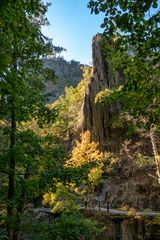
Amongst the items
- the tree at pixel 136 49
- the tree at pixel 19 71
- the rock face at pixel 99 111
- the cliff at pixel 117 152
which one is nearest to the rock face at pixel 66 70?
the cliff at pixel 117 152

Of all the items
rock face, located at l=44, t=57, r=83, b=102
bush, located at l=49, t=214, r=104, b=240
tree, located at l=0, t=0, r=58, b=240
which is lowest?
bush, located at l=49, t=214, r=104, b=240

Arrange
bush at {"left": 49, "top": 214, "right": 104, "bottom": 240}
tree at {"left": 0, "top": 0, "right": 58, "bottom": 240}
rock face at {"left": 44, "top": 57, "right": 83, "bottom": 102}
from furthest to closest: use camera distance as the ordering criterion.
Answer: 1. rock face at {"left": 44, "top": 57, "right": 83, "bottom": 102}
2. bush at {"left": 49, "top": 214, "right": 104, "bottom": 240}
3. tree at {"left": 0, "top": 0, "right": 58, "bottom": 240}

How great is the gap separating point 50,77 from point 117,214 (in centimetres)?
1580

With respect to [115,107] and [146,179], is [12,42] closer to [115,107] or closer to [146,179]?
[146,179]

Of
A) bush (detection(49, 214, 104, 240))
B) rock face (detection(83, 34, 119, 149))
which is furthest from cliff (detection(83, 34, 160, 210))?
bush (detection(49, 214, 104, 240))

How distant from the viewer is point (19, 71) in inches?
240

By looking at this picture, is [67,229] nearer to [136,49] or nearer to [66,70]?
[136,49]

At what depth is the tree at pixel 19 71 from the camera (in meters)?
3.88

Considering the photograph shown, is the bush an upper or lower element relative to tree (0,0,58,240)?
lower

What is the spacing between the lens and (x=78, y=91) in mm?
46219

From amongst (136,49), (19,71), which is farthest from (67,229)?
(136,49)

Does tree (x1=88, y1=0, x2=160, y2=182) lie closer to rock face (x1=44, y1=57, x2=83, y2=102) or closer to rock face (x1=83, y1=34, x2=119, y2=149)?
rock face (x1=83, y1=34, x2=119, y2=149)

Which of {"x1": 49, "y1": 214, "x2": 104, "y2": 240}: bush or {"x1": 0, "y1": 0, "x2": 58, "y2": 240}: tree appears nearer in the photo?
{"x1": 0, "y1": 0, "x2": 58, "y2": 240}: tree

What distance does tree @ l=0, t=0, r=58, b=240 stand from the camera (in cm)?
388
